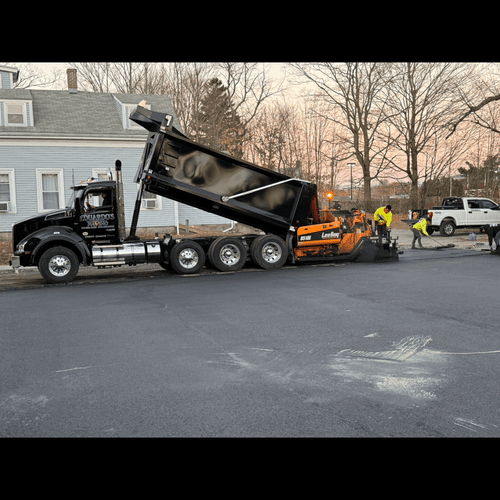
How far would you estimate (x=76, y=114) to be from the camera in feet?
85.1

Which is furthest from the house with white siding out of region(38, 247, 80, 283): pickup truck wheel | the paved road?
the paved road

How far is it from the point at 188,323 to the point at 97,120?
20.4 m

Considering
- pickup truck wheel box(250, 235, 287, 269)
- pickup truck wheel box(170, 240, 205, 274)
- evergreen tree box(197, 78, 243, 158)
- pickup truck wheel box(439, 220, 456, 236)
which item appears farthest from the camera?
evergreen tree box(197, 78, 243, 158)

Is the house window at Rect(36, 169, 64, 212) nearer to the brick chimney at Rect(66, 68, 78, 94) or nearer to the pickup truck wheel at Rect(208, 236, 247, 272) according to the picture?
the brick chimney at Rect(66, 68, 78, 94)

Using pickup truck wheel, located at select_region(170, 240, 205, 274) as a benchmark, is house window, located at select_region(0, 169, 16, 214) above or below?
above

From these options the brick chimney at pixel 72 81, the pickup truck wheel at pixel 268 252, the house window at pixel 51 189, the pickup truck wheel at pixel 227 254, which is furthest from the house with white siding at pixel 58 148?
the pickup truck wheel at pixel 268 252

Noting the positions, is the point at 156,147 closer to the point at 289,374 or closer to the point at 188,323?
the point at 188,323

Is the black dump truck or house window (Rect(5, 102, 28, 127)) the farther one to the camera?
house window (Rect(5, 102, 28, 127))

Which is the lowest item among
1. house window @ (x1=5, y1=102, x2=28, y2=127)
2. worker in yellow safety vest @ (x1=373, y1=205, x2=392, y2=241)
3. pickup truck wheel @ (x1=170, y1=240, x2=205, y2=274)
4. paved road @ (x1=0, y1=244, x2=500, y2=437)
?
A: paved road @ (x1=0, y1=244, x2=500, y2=437)

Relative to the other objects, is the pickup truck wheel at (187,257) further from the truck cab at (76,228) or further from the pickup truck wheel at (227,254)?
the truck cab at (76,228)

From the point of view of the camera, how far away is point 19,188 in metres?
23.8

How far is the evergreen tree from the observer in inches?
1639

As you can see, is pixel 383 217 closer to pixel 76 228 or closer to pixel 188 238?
pixel 188 238

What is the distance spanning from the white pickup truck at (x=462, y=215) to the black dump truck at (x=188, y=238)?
11.2 metres
